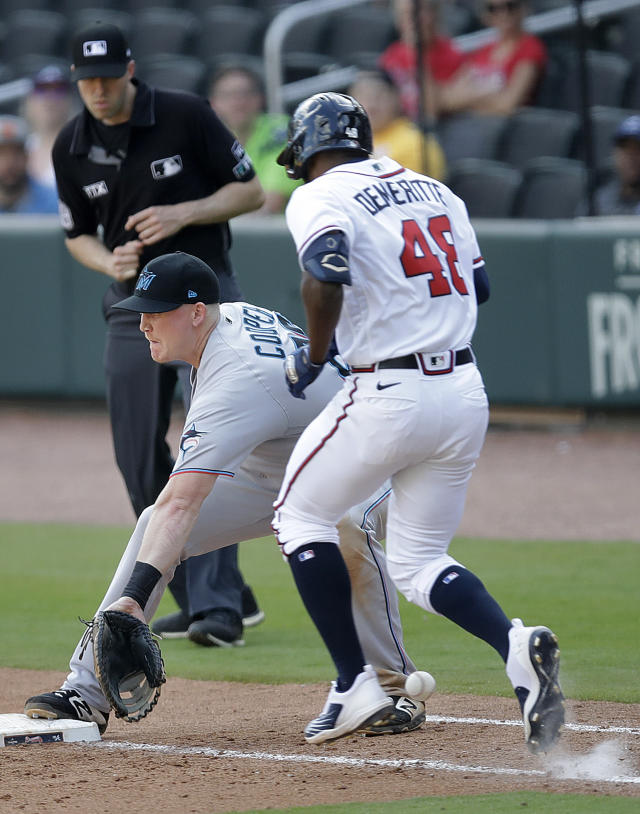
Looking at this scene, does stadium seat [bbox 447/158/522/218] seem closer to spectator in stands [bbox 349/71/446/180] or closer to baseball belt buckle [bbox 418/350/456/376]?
spectator in stands [bbox 349/71/446/180]

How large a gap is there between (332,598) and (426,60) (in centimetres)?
831

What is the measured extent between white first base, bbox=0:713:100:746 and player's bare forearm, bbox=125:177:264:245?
2.10 m

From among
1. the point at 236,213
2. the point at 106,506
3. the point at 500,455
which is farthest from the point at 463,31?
the point at 236,213

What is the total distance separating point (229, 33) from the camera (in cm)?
1464

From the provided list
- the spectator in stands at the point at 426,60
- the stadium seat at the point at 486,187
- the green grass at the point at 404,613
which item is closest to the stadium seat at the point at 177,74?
the spectator in stands at the point at 426,60

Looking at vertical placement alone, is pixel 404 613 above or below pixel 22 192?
below

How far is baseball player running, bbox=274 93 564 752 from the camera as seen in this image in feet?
12.5

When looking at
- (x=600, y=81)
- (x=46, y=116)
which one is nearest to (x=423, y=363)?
(x=600, y=81)

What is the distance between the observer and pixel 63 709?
4.34 m

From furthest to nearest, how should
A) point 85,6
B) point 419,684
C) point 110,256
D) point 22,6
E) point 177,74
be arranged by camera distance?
1. point 22,6
2. point 85,6
3. point 177,74
4. point 110,256
5. point 419,684

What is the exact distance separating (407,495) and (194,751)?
3.21 feet

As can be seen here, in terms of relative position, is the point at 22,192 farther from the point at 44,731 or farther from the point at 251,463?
the point at 44,731

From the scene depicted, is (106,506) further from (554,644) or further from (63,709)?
(554,644)

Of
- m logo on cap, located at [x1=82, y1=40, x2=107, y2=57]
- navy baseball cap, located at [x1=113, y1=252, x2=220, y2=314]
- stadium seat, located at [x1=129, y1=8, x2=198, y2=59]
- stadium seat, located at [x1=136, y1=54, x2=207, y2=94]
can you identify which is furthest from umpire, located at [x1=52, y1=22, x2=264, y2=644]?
stadium seat, located at [x1=129, y1=8, x2=198, y2=59]
